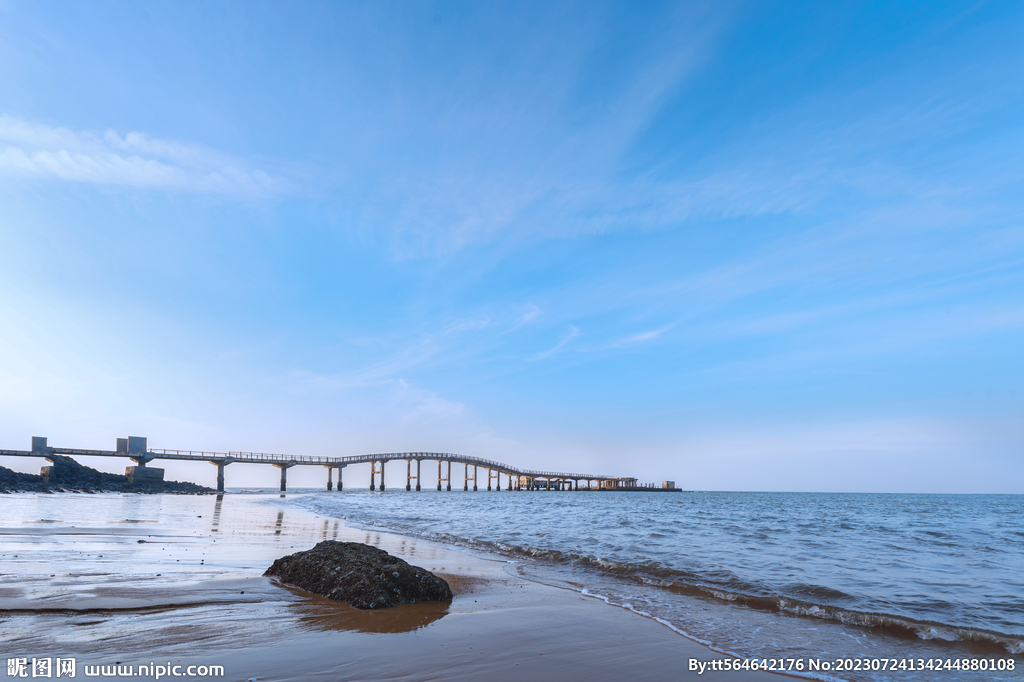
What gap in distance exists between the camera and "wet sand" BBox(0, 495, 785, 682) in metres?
4.43

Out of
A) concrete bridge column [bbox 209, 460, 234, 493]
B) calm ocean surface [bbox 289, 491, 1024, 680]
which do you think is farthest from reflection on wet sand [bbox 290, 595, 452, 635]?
concrete bridge column [bbox 209, 460, 234, 493]

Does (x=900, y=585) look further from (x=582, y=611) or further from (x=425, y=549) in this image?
(x=425, y=549)

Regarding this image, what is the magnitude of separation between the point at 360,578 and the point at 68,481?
56.6 metres

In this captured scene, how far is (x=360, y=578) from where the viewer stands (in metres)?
6.91

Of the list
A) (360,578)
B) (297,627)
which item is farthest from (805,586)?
(297,627)

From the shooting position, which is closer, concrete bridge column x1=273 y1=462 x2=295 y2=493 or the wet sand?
the wet sand

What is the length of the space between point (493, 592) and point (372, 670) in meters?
4.14

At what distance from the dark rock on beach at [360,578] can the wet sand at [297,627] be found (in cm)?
20

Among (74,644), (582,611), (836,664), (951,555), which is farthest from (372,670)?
(951,555)

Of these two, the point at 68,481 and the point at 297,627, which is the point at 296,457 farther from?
the point at 297,627

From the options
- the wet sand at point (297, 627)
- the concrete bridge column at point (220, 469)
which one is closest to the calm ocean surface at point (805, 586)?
the wet sand at point (297, 627)

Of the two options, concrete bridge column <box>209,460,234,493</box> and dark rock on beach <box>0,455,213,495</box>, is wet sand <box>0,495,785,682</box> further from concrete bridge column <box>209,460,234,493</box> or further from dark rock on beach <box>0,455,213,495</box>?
concrete bridge column <box>209,460,234,493</box>

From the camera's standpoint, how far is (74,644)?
4504mm

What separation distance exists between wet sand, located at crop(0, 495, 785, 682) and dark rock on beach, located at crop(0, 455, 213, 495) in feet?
137
